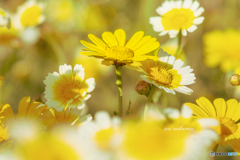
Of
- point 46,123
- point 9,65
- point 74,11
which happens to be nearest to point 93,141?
point 46,123

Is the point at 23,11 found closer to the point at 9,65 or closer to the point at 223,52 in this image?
the point at 9,65

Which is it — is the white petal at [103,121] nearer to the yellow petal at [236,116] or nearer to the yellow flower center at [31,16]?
the yellow petal at [236,116]

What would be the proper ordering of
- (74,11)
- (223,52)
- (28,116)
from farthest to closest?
(74,11) < (223,52) < (28,116)

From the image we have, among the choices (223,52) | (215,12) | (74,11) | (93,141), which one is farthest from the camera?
(215,12)

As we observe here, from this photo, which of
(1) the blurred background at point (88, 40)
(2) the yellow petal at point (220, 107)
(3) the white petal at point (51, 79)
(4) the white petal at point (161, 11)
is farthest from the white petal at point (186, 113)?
(1) the blurred background at point (88, 40)

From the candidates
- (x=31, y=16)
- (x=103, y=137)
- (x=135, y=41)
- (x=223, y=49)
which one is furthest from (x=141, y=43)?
(x=223, y=49)

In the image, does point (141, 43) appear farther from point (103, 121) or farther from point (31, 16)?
point (31, 16)
